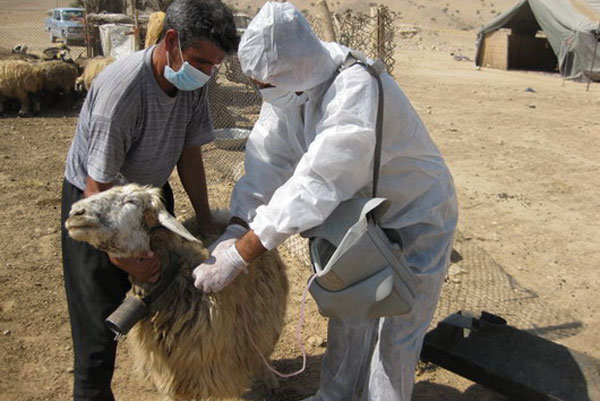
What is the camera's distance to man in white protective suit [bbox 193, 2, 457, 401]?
2.04 m

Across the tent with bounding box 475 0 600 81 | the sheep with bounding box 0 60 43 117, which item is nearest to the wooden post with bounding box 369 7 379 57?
the sheep with bounding box 0 60 43 117

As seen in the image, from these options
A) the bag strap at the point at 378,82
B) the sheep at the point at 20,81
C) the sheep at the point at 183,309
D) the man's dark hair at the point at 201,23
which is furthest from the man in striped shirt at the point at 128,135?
the sheep at the point at 20,81

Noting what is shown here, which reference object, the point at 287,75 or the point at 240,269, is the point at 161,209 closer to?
the point at 240,269

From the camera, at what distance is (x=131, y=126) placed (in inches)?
93.7

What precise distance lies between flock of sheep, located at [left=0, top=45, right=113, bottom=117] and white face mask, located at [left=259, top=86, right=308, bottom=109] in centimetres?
975

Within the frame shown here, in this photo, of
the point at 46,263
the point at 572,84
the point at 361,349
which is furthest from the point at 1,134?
the point at 572,84

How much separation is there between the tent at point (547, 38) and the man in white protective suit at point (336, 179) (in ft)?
56.6

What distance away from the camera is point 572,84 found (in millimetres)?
17156

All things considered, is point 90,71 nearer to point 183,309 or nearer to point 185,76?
point 185,76

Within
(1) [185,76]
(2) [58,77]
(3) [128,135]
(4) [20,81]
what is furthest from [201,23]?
(2) [58,77]

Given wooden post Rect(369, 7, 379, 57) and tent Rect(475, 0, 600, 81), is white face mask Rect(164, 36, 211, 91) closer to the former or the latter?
wooden post Rect(369, 7, 379, 57)

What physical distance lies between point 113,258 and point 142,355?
676mm

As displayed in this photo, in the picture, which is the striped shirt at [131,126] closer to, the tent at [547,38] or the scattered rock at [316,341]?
the scattered rock at [316,341]

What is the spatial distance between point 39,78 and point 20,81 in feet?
1.20
